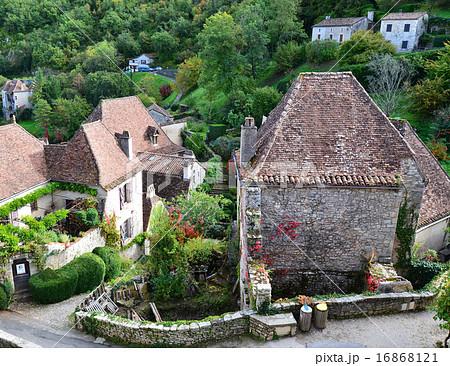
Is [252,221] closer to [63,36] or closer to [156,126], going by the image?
[156,126]

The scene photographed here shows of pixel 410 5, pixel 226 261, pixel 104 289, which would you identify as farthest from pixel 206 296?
pixel 410 5

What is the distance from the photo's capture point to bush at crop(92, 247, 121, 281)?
Answer: 1911 cm

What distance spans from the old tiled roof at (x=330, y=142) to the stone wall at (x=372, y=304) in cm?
354

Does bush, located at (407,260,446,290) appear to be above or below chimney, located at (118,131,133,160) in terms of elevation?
below

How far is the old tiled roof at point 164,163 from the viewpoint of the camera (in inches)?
1135

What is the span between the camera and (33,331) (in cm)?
1448

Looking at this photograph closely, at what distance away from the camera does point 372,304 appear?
1157cm

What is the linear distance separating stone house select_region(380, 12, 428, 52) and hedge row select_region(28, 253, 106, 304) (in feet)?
167

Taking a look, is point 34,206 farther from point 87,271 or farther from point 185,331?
point 185,331

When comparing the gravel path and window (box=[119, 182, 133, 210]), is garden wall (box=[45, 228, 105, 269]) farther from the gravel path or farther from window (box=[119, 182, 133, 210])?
the gravel path

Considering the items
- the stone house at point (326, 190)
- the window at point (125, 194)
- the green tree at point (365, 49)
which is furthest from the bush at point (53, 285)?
the green tree at point (365, 49)

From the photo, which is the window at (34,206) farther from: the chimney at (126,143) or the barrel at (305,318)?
the barrel at (305,318)

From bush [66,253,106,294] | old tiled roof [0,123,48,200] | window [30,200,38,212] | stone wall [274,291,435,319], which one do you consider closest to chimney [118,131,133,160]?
old tiled roof [0,123,48,200]

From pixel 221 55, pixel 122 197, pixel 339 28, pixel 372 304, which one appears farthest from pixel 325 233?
pixel 339 28
